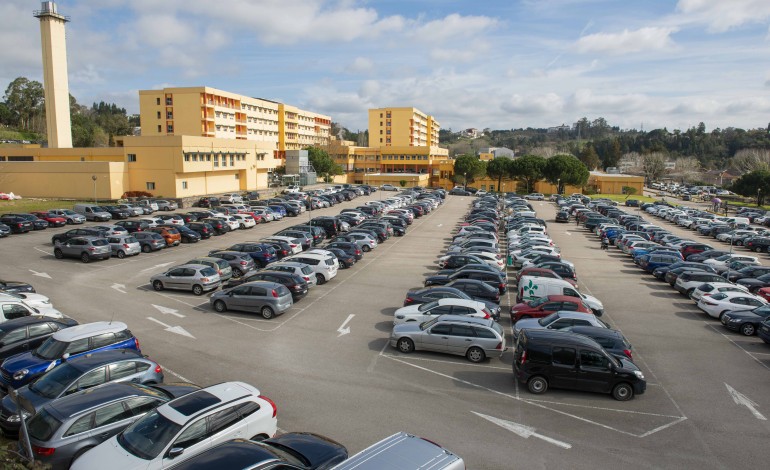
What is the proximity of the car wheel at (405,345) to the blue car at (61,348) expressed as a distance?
286 inches

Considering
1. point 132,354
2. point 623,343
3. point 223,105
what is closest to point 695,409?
point 623,343

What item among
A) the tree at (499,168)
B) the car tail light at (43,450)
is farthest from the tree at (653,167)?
the car tail light at (43,450)

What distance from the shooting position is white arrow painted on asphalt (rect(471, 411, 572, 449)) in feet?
33.1

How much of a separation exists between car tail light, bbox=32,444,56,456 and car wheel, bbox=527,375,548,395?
9.95 meters

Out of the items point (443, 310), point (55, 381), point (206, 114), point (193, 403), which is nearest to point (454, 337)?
point (443, 310)

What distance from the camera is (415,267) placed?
27328 millimetres

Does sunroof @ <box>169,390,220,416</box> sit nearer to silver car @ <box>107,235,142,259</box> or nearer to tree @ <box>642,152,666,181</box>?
silver car @ <box>107,235,142,259</box>

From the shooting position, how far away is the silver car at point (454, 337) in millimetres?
14320

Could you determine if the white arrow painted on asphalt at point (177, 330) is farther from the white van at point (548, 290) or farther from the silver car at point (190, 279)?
the white van at point (548, 290)

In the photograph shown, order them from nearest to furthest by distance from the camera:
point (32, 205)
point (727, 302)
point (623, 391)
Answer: point (623, 391) < point (727, 302) < point (32, 205)

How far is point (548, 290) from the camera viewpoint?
18891 millimetres

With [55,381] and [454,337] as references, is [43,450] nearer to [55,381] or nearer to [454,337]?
[55,381]

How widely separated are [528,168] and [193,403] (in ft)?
243

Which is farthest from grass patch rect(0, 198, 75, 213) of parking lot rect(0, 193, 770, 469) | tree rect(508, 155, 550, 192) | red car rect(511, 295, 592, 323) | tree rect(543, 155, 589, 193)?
tree rect(543, 155, 589, 193)
